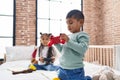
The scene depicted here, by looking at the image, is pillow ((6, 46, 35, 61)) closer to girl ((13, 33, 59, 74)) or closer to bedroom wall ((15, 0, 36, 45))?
bedroom wall ((15, 0, 36, 45))

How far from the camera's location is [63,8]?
18.3ft

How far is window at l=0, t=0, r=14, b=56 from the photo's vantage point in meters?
4.97

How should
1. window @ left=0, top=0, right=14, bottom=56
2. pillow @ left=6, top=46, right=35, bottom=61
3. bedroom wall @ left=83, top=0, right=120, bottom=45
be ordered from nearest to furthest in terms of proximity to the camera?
pillow @ left=6, top=46, right=35, bottom=61, window @ left=0, top=0, right=14, bottom=56, bedroom wall @ left=83, top=0, right=120, bottom=45

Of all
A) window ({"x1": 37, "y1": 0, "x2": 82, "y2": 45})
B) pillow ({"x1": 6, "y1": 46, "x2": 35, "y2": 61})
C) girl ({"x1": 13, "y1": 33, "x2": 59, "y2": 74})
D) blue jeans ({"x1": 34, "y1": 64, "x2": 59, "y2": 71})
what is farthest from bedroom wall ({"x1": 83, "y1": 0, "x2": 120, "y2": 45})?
blue jeans ({"x1": 34, "y1": 64, "x2": 59, "y2": 71})

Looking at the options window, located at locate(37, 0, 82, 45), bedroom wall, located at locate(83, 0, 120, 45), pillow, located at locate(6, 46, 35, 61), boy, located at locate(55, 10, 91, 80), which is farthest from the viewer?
window, located at locate(37, 0, 82, 45)

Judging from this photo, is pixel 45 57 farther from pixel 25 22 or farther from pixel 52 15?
pixel 52 15

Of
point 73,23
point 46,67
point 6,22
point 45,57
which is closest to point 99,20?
point 6,22

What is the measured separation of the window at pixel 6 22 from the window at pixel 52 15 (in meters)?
0.71

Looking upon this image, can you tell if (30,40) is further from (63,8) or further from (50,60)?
(50,60)

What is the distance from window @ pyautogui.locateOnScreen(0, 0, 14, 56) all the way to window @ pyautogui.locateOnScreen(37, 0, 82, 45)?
2.33 ft

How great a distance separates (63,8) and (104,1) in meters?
1.12

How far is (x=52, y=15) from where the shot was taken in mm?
5484

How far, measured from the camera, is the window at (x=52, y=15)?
536 centimetres

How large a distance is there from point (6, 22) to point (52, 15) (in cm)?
123
